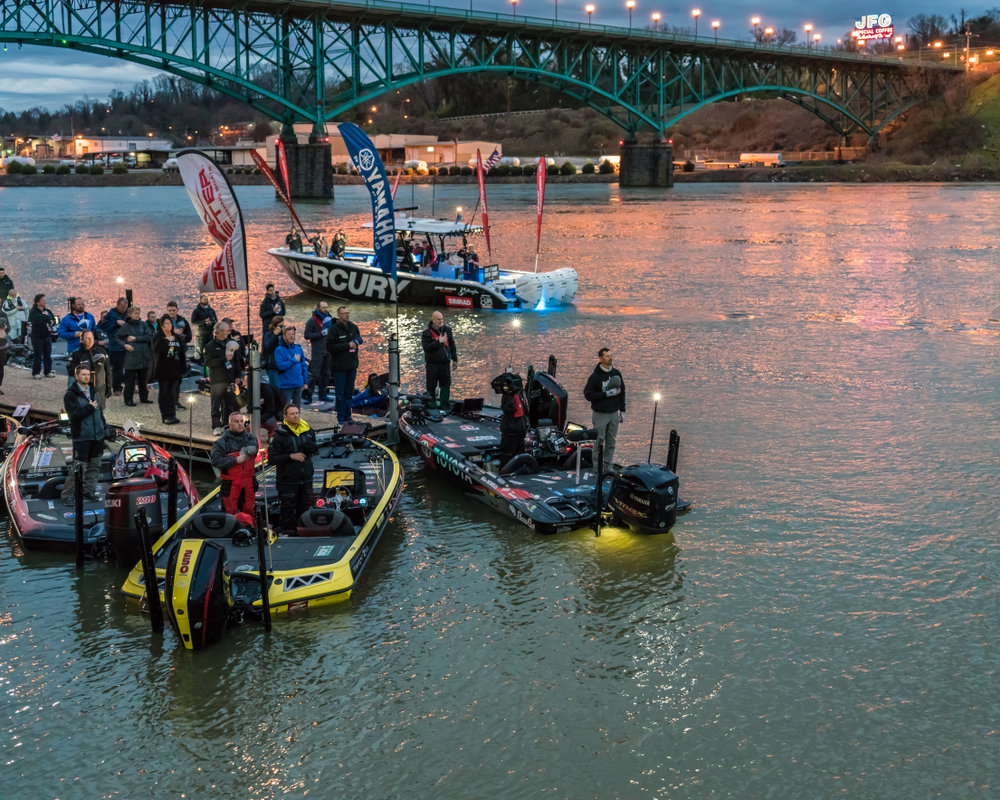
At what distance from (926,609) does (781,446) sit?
556cm

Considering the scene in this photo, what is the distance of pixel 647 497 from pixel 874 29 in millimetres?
190858

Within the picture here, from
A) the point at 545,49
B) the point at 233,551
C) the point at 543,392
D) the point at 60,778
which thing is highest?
the point at 545,49

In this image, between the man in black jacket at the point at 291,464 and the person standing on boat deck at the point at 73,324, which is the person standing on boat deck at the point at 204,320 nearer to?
the person standing on boat deck at the point at 73,324

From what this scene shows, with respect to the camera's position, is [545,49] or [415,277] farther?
[545,49]

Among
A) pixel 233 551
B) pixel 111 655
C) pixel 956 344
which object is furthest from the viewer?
pixel 956 344

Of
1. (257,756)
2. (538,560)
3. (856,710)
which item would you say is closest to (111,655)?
(257,756)

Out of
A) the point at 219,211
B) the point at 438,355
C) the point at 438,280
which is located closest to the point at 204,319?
the point at 438,355

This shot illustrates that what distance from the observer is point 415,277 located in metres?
29.8

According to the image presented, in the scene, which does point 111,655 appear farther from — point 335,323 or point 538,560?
point 335,323

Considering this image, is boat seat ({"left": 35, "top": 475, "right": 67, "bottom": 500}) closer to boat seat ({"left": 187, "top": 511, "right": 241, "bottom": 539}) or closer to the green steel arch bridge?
boat seat ({"left": 187, "top": 511, "right": 241, "bottom": 539})

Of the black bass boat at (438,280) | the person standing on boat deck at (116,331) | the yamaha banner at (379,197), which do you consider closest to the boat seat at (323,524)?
the yamaha banner at (379,197)

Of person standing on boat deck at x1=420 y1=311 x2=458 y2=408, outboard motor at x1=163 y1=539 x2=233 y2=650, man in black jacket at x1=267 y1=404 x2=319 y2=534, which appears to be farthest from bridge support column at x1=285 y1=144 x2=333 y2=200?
Answer: outboard motor at x1=163 y1=539 x2=233 y2=650

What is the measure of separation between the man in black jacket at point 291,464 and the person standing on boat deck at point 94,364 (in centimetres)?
347

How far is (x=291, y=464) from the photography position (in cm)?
1084
